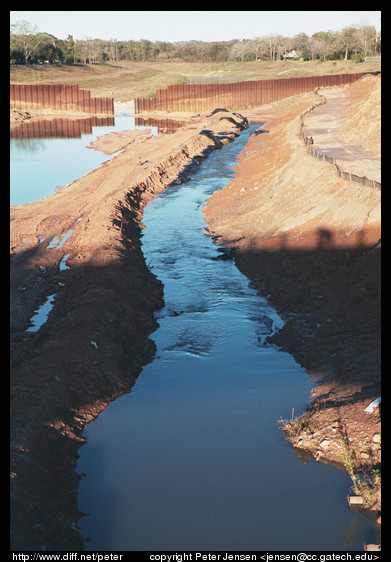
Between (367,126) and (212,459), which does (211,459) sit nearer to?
(212,459)

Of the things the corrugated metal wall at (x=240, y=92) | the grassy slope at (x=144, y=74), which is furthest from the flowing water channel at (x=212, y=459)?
the grassy slope at (x=144, y=74)

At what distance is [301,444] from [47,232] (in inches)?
900

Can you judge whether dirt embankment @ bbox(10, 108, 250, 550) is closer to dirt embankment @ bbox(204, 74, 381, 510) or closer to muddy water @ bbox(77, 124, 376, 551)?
muddy water @ bbox(77, 124, 376, 551)

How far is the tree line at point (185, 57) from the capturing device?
117m

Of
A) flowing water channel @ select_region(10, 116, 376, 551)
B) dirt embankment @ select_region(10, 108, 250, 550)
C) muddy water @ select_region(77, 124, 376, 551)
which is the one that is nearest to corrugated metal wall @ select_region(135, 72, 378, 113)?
dirt embankment @ select_region(10, 108, 250, 550)

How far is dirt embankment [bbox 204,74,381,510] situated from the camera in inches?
583

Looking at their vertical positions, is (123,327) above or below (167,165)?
below

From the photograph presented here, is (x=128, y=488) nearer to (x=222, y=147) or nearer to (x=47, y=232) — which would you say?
(x=47, y=232)

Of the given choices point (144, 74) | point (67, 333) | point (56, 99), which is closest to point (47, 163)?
point (67, 333)

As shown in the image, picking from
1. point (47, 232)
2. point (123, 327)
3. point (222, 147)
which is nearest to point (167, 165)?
point (222, 147)

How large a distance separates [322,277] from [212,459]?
11394 mm

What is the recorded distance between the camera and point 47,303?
24719 millimetres

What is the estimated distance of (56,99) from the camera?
93.5 m

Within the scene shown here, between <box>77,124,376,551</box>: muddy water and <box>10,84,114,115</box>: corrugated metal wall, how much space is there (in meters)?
77.5
